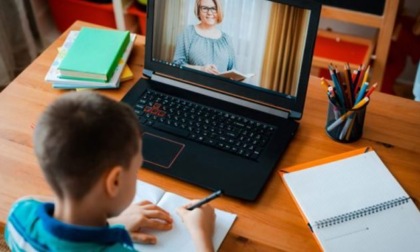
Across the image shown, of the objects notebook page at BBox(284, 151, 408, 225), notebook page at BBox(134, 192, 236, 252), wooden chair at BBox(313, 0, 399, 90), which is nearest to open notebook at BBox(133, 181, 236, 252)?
notebook page at BBox(134, 192, 236, 252)

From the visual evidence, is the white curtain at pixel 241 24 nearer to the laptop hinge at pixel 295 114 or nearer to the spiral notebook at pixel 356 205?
the laptop hinge at pixel 295 114

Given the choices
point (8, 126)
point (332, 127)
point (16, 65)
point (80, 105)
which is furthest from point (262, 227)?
point (16, 65)

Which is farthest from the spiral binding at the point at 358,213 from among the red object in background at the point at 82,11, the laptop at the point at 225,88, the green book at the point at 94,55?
the red object in background at the point at 82,11

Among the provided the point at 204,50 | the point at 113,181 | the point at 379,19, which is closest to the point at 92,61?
the point at 204,50

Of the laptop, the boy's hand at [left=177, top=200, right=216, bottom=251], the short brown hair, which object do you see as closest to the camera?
the short brown hair

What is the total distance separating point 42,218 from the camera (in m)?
0.88

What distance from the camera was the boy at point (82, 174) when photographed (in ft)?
2.60

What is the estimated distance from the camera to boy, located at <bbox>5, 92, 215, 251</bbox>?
2.60 feet

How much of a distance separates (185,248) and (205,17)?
528mm

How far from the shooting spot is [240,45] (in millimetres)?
1243

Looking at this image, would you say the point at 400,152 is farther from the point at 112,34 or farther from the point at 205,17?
the point at 112,34

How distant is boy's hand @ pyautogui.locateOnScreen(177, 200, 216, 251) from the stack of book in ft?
1.48

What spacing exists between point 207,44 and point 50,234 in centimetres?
60

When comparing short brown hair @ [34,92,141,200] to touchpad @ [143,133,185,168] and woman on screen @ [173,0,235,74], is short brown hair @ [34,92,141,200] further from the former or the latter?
woman on screen @ [173,0,235,74]
